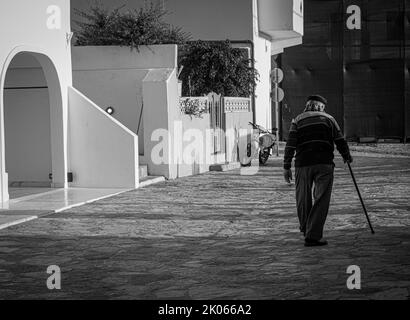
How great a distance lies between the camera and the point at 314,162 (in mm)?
9102

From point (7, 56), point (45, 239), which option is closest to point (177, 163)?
point (7, 56)

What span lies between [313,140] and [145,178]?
28.8 feet

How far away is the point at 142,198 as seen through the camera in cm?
1443

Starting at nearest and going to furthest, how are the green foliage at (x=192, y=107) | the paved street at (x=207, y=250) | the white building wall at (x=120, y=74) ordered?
the paved street at (x=207, y=250)
the white building wall at (x=120, y=74)
the green foliage at (x=192, y=107)

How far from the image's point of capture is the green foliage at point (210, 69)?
2322 centimetres

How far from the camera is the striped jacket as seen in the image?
9125 millimetres

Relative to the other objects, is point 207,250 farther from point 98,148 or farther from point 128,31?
point 128,31

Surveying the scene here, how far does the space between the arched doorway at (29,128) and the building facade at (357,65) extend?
15909 millimetres

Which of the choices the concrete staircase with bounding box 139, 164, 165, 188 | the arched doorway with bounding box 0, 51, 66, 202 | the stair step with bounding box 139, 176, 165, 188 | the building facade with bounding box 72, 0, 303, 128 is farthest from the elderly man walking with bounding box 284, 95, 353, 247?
the building facade with bounding box 72, 0, 303, 128

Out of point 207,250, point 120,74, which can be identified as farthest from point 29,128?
point 207,250

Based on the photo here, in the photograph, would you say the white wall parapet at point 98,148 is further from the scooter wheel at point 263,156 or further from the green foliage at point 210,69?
the green foliage at point 210,69

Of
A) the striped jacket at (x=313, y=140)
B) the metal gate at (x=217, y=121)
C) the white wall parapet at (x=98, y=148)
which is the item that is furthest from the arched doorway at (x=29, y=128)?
the striped jacket at (x=313, y=140)
